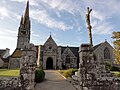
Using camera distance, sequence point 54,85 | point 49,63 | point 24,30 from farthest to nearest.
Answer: point 24,30, point 49,63, point 54,85

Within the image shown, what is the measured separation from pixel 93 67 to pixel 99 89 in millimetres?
1130

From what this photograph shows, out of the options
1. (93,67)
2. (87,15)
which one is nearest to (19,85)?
(93,67)

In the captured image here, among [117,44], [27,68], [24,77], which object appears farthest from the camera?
[117,44]

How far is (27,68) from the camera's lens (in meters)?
6.93

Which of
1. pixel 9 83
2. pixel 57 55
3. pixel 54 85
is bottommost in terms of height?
pixel 54 85

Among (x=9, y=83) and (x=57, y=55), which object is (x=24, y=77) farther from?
(x=57, y=55)

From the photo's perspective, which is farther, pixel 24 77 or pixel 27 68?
pixel 27 68

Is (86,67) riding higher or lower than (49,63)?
higher

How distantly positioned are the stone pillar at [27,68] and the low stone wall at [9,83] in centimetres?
24

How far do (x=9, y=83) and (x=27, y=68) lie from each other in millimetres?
1082

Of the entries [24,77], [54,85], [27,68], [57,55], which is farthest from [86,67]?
[57,55]

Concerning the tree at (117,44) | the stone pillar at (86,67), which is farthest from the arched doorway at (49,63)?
the stone pillar at (86,67)

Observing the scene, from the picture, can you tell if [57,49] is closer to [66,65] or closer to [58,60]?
[58,60]

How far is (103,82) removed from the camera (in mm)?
7012
